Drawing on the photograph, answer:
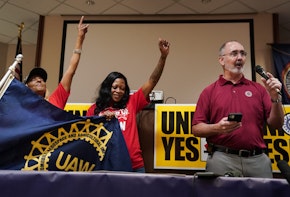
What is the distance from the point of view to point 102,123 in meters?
1.76

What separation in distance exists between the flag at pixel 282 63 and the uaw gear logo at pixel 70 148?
11.4ft

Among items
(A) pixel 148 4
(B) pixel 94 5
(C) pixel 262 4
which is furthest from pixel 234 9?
(B) pixel 94 5

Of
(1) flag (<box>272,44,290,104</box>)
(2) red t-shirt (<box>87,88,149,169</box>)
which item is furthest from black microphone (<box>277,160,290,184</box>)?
(1) flag (<box>272,44,290,104</box>)

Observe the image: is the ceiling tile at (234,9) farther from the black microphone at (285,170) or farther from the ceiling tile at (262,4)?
the black microphone at (285,170)

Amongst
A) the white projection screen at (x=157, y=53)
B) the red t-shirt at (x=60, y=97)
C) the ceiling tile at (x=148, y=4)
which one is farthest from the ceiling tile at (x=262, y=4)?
the red t-shirt at (x=60, y=97)

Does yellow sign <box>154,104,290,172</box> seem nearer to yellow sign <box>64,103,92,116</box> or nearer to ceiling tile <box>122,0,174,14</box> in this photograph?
yellow sign <box>64,103,92,116</box>

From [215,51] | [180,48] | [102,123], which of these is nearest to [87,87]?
[180,48]

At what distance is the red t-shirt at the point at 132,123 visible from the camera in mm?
2009

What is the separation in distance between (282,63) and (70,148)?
386 centimetres

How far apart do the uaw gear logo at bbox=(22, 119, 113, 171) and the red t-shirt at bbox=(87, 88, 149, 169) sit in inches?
12.6

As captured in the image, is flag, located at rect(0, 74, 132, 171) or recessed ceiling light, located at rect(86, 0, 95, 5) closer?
flag, located at rect(0, 74, 132, 171)

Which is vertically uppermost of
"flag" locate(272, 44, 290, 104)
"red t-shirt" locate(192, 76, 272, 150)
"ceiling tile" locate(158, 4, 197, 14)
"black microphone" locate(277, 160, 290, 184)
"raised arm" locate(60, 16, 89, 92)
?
"ceiling tile" locate(158, 4, 197, 14)

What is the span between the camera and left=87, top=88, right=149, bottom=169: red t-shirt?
201 cm

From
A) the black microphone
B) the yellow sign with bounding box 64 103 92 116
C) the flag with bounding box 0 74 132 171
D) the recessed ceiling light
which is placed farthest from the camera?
the recessed ceiling light
